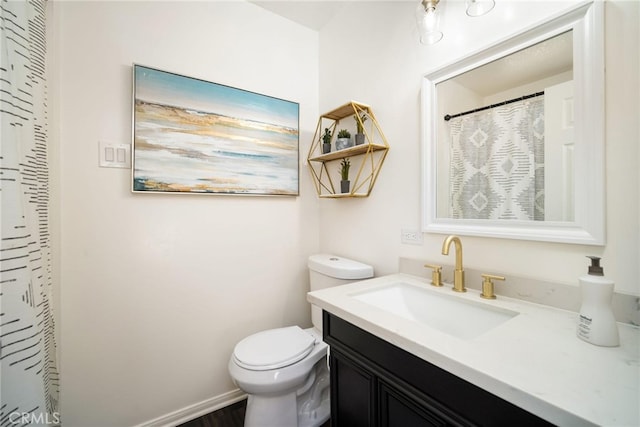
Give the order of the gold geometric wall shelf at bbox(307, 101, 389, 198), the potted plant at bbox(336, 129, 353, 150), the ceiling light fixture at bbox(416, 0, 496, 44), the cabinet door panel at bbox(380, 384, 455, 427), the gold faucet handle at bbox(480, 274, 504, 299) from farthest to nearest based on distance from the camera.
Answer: the potted plant at bbox(336, 129, 353, 150)
the gold geometric wall shelf at bbox(307, 101, 389, 198)
the ceiling light fixture at bbox(416, 0, 496, 44)
the gold faucet handle at bbox(480, 274, 504, 299)
the cabinet door panel at bbox(380, 384, 455, 427)

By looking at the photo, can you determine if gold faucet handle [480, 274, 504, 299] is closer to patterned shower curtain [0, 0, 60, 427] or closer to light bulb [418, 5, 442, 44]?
light bulb [418, 5, 442, 44]

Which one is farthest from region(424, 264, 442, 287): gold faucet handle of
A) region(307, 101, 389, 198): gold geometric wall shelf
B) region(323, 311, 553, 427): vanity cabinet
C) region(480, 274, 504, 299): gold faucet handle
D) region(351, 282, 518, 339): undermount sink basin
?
region(307, 101, 389, 198): gold geometric wall shelf

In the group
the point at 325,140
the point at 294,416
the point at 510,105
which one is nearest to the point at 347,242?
the point at 325,140

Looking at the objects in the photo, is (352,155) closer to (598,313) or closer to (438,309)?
(438,309)

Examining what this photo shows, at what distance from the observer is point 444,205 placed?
3.67 feet

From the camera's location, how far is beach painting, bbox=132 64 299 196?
4.31ft

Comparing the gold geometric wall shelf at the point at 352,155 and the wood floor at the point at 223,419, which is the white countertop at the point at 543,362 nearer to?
the gold geometric wall shelf at the point at 352,155

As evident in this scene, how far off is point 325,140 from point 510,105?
999 millimetres

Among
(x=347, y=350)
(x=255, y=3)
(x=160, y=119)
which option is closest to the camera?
(x=347, y=350)

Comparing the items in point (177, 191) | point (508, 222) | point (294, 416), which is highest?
point (177, 191)

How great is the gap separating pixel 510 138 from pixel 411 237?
56cm

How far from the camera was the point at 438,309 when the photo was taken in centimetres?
100

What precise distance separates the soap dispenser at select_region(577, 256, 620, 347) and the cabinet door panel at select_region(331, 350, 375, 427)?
0.56 meters

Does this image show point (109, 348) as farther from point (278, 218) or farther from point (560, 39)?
point (560, 39)
